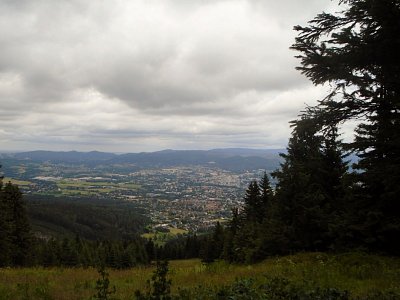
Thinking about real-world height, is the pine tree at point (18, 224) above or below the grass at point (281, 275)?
below

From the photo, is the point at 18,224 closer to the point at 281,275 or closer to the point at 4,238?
the point at 4,238

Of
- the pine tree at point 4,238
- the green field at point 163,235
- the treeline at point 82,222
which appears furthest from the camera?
the treeline at point 82,222

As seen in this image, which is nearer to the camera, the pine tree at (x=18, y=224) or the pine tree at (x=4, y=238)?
the pine tree at (x=4, y=238)

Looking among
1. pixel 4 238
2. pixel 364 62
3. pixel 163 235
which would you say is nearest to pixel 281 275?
pixel 364 62

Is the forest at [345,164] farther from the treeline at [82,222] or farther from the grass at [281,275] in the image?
the treeline at [82,222]

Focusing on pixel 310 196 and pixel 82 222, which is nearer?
pixel 310 196

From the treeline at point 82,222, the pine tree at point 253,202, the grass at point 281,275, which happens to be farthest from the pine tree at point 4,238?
the treeline at point 82,222

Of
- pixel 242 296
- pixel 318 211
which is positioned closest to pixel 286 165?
pixel 318 211

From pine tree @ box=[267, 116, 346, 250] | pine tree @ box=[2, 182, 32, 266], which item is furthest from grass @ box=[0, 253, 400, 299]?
pine tree @ box=[2, 182, 32, 266]

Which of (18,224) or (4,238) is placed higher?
(18,224)

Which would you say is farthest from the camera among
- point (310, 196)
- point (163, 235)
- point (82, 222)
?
point (82, 222)

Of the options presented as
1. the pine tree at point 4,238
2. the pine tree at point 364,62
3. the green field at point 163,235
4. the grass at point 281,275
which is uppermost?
the pine tree at point 364,62

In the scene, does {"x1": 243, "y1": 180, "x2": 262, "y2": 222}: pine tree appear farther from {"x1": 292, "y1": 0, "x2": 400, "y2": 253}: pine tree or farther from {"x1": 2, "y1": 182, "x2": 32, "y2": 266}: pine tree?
{"x1": 292, "y1": 0, "x2": 400, "y2": 253}: pine tree

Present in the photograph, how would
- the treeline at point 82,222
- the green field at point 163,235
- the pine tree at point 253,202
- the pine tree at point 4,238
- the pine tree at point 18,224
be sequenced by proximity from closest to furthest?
the pine tree at point 4,238 < the pine tree at point 18,224 < the pine tree at point 253,202 < the green field at point 163,235 < the treeline at point 82,222
